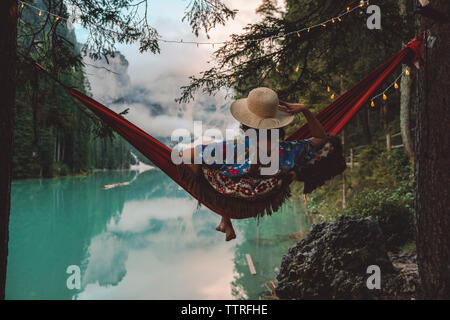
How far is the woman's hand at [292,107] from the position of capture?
4.31ft

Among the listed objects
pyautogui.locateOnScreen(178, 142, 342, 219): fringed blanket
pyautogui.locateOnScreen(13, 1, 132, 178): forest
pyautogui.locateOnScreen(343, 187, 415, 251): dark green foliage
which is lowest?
pyautogui.locateOnScreen(343, 187, 415, 251): dark green foliage

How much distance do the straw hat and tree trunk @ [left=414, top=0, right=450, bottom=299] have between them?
63 centimetres

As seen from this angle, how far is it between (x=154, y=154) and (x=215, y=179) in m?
0.34

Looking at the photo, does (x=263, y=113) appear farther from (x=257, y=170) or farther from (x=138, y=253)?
(x=138, y=253)

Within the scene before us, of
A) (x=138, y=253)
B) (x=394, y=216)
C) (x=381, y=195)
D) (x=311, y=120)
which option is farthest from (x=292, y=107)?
(x=138, y=253)

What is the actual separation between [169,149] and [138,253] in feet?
17.6

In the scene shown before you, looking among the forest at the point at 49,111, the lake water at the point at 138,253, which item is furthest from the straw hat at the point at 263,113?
the lake water at the point at 138,253

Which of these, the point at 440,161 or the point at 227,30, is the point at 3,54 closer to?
the point at 227,30

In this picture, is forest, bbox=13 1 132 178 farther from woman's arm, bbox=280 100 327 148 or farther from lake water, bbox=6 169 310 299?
lake water, bbox=6 169 310 299

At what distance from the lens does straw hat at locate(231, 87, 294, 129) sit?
1326 mm

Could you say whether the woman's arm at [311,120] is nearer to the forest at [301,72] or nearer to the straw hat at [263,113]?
the straw hat at [263,113]

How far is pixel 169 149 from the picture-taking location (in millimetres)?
1501

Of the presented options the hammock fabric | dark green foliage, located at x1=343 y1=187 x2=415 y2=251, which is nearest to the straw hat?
the hammock fabric

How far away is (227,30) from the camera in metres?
2.38
